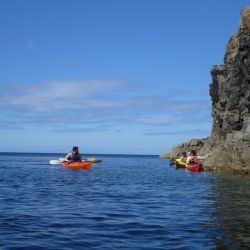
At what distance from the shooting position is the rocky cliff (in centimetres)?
4094

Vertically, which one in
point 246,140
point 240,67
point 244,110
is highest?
point 240,67

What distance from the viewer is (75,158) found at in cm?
4766

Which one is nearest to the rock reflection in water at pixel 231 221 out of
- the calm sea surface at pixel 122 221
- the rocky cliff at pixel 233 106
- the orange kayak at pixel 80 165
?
the calm sea surface at pixel 122 221

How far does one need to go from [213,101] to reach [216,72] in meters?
5.02

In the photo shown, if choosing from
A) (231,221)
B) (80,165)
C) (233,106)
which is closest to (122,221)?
(231,221)

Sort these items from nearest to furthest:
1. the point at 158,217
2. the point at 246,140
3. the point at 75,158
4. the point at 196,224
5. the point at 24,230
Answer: the point at 24,230 < the point at 196,224 < the point at 158,217 < the point at 246,140 < the point at 75,158

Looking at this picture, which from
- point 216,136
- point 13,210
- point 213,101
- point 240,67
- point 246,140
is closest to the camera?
point 13,210

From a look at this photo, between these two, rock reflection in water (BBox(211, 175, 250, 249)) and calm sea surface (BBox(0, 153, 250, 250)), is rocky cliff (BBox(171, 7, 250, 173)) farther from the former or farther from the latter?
calm sea surface (BBox(0, 153, 250, 250))

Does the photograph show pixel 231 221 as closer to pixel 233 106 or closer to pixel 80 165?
pixel 80 165

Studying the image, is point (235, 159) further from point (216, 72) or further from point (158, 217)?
point (158, 217)

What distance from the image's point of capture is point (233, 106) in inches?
2041

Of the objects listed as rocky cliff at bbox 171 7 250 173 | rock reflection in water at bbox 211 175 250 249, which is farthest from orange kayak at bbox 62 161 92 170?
rock reflection in water at bbox 211 175 250 249

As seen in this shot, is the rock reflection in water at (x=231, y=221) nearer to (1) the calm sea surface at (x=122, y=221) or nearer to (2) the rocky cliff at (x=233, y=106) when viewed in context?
(1) the calm sea surface at (x=122, y=221)

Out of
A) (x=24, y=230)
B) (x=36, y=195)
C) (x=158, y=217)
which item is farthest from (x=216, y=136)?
(x=24, y=230)
